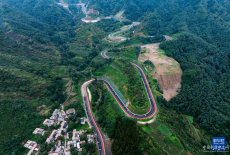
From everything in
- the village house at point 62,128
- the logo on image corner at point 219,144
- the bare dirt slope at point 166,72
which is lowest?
the logo on image corner at point 219,144

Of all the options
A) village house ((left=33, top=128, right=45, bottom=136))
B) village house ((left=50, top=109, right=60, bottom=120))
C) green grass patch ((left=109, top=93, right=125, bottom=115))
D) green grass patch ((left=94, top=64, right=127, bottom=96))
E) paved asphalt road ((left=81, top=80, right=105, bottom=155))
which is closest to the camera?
paved asphalt road ((left=81, top=80, right=105, bottom=155))

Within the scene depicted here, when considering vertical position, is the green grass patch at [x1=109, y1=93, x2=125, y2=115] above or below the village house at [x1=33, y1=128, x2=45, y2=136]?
above

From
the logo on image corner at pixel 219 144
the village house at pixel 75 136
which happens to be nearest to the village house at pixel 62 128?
the village house at pixel 75 136

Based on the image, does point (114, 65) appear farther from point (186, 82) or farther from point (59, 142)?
point (59, 142)

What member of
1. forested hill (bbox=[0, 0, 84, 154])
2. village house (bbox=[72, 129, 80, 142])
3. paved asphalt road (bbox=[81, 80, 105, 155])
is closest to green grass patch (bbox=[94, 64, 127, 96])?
paved asphalt road (bbox=[81, 80, 105, 155])

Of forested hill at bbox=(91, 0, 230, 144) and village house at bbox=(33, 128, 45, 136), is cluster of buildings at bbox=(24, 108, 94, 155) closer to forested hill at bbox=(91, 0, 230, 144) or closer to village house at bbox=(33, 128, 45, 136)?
village house at bbox=(33, 128, 45, 136)

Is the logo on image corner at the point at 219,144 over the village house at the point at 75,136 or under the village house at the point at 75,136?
under

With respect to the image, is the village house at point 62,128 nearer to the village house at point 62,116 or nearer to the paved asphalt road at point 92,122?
the village house at point 62,116
